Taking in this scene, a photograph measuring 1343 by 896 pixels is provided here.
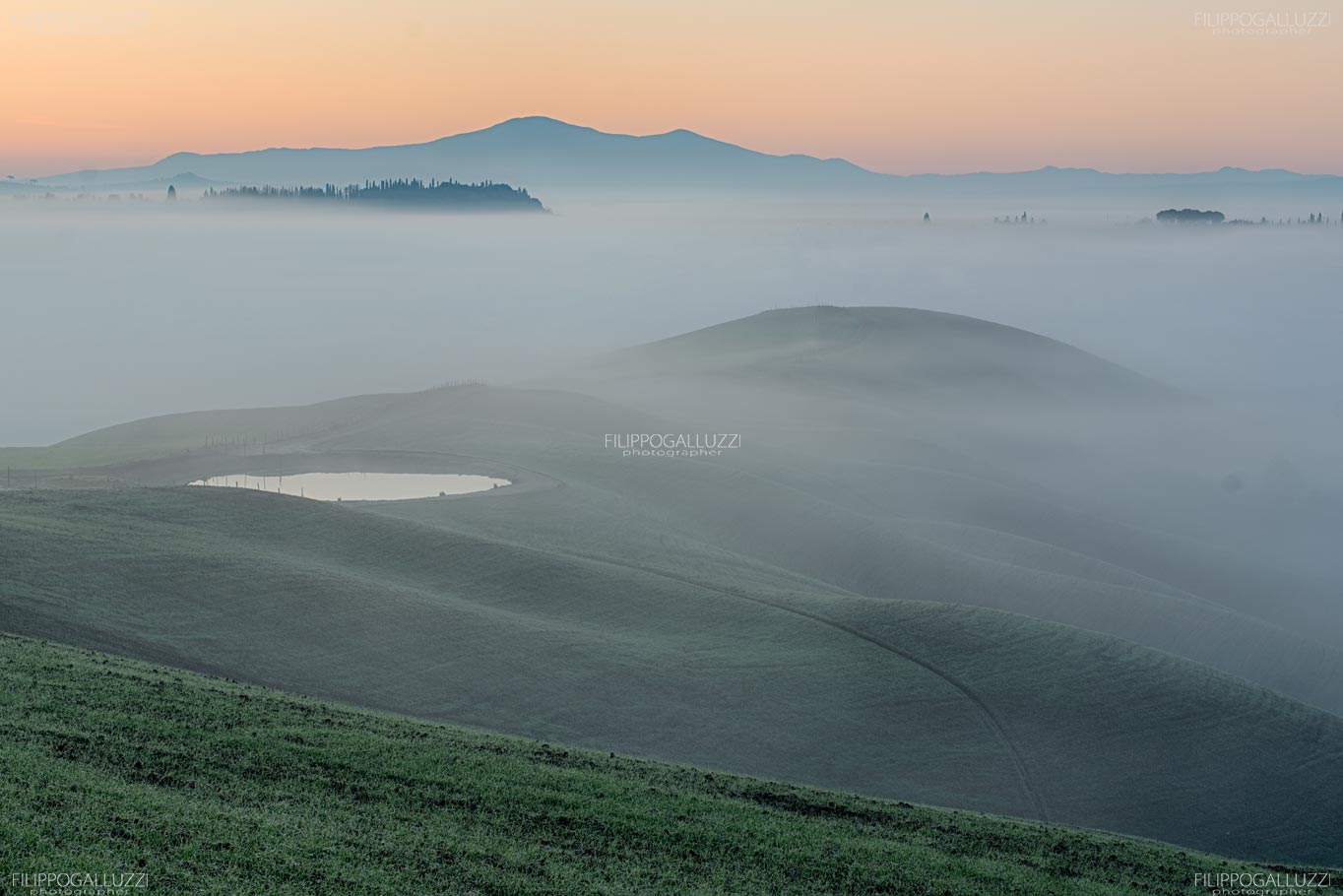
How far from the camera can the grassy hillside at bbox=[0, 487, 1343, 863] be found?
37594 mm

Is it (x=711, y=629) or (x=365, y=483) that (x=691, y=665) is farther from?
(x=365, y=483)

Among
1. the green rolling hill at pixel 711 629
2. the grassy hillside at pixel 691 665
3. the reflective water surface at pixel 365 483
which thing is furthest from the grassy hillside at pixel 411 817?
the reflective water surface at pixel 365 483

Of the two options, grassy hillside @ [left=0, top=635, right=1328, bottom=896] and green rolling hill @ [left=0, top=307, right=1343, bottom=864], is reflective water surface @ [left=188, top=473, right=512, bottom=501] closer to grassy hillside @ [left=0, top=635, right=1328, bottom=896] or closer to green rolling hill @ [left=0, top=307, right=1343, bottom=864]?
green rolling hill @ [left=0, top=307, right=1343, bottom=864]

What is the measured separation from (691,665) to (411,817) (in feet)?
78.6

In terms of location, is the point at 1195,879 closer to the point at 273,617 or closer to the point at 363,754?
the point at 363,754

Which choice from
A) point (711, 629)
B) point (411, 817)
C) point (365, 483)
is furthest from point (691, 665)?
point (365, 483)

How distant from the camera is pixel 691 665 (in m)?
43.6

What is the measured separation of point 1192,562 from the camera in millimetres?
102688

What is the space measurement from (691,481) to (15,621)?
5566 cm

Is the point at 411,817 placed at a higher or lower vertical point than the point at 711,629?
higher

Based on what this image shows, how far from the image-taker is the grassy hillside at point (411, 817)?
54.9 ft

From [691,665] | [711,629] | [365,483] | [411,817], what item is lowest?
[691,665]

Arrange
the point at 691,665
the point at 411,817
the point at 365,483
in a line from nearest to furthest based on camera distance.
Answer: the point at 411,817
the point at 691,665
the point at 365,483

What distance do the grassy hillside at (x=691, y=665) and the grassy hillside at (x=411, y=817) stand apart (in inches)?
342
